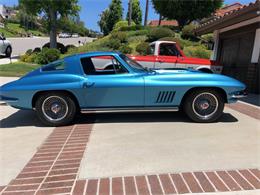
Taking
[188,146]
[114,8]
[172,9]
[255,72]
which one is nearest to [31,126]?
[188,146]

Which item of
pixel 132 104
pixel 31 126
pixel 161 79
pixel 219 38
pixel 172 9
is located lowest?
pixel 31 126

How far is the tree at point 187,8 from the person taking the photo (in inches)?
1291

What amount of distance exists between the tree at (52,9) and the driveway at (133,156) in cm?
1966

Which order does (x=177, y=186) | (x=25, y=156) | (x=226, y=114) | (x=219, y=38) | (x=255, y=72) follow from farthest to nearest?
(x=219, y=38)
(x=255, y=72)
(x=226, y=114)
(x=25, y=156)
(x=177, y=186)

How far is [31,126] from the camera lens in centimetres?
604

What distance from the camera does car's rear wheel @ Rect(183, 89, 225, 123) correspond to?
19.5 ft

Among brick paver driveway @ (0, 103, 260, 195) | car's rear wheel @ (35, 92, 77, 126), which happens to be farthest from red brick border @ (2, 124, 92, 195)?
car's rear wheel @ (35, 92, 77, 126)

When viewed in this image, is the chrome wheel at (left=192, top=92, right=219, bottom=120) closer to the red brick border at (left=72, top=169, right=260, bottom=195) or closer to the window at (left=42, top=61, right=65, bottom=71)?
the red brick border at (left=72, top=169, right=260, bottom=195)

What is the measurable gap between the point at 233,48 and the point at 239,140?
8136mm

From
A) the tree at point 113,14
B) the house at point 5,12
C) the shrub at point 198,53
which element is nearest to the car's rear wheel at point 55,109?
the shrub at point 198,53

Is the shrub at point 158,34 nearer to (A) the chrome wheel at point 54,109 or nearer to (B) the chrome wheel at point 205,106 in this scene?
(B) the chrome wheel at point 205,106

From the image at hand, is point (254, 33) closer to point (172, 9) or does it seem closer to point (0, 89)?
point (0, 89)

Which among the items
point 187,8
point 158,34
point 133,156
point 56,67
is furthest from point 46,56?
point 187,8

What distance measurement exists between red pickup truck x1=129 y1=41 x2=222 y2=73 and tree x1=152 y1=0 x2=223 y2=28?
22.9 metres
